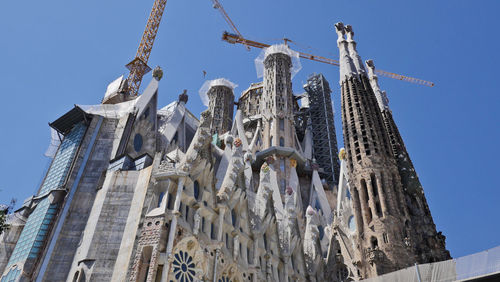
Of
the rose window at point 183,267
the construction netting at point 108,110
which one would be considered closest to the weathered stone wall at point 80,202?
the construction netting at point 108,110

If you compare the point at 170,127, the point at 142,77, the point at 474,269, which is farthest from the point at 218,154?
the point at 474,269

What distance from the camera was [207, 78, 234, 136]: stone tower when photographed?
58562mm

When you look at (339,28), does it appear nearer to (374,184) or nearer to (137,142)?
(374,184)

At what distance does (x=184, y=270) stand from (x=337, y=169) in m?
40.7

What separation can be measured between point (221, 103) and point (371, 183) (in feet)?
103

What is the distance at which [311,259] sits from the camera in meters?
32.9

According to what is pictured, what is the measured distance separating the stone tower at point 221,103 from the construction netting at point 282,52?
448 centimetres

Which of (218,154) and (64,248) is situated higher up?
(218,154)

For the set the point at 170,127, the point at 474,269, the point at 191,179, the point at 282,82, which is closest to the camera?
the point at 474,269

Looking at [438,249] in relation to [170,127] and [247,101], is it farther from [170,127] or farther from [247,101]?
[247,101]

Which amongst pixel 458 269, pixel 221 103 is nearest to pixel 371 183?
pixel 458 269

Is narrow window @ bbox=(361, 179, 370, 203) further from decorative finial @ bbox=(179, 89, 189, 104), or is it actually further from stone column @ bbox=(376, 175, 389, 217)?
decorative finial @ bbox=(179, 89, 189, 104)

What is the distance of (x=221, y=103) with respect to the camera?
61438mm

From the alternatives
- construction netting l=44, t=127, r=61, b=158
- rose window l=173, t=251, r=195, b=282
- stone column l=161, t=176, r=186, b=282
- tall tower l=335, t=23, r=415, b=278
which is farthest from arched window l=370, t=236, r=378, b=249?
construction netting l=44, t=127, r=61, b=158
